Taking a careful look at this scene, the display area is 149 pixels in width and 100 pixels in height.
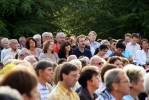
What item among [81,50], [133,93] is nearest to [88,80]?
[133,93]

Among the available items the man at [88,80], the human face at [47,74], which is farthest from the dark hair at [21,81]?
the human face at [47,74]

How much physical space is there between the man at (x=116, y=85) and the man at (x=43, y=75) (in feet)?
4.17

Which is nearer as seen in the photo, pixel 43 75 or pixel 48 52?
pixel 43 75

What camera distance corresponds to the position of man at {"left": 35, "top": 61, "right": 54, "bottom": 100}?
732 centimetres

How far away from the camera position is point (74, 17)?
87.5 feet

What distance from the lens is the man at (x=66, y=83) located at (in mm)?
6625

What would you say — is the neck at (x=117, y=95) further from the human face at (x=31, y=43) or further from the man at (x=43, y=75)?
the human face at (x=31, y=43)

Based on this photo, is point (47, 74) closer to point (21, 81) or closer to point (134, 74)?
point (134, 74)

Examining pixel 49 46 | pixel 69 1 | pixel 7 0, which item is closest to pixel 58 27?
pixel 69 1

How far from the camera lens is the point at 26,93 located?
3.75 meters

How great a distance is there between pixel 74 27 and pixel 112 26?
2572mm

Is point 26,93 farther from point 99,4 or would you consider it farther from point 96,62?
point 99,4

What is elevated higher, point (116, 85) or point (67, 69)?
point (67, 69)

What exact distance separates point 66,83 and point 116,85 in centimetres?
78
